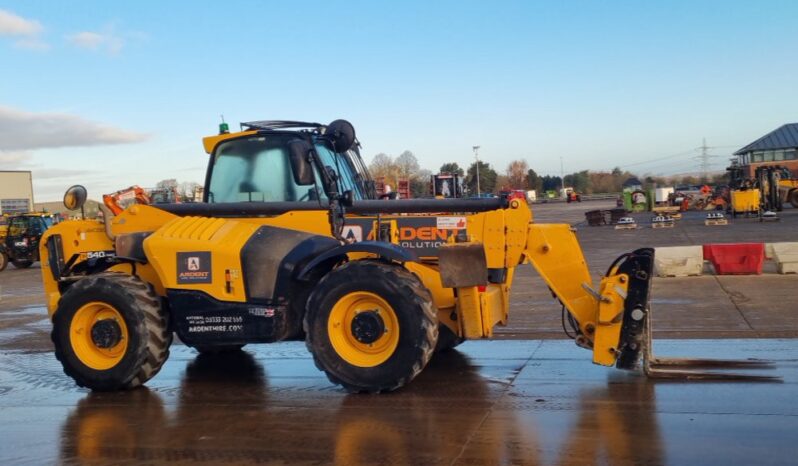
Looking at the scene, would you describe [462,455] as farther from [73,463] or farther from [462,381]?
[73,463]

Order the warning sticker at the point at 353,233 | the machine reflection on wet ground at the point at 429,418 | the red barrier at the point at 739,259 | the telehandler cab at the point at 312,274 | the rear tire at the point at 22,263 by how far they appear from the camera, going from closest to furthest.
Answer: the machine reflection on wet ground at the point at 429,418 < the telehandler cab at the point at 312,274 < the warning sticker at the point at 353,233 < the red barrier at the point at 739,259 < the rear tire at the point at 22,263

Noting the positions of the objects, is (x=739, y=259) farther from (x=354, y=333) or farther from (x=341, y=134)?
(x=354, y=333)

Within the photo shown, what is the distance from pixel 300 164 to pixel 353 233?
2.78 ft

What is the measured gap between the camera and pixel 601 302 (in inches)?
258

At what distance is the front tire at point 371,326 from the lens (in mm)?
6453

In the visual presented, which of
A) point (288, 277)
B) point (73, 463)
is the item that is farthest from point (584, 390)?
point (73, 463)

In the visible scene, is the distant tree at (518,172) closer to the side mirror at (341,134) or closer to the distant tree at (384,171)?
the distant tree at (384,171)

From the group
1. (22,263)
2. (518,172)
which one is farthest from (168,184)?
(518,172)

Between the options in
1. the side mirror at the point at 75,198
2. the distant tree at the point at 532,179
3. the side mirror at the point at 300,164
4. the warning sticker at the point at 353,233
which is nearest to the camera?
the side mirror at the point at 300,164

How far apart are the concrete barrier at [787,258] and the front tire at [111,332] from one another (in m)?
11.8

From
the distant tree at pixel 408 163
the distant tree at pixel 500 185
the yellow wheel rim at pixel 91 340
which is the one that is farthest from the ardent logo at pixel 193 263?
the distant tree at pixel 408 163

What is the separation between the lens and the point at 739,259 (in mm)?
14914

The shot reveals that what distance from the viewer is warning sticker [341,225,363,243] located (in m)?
7.40

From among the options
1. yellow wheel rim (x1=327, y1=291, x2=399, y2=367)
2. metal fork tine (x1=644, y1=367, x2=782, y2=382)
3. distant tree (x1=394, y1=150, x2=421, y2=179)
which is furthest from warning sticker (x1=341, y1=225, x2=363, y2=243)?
distant tree (x1=394, y1=150, x2=421, y2=179)
